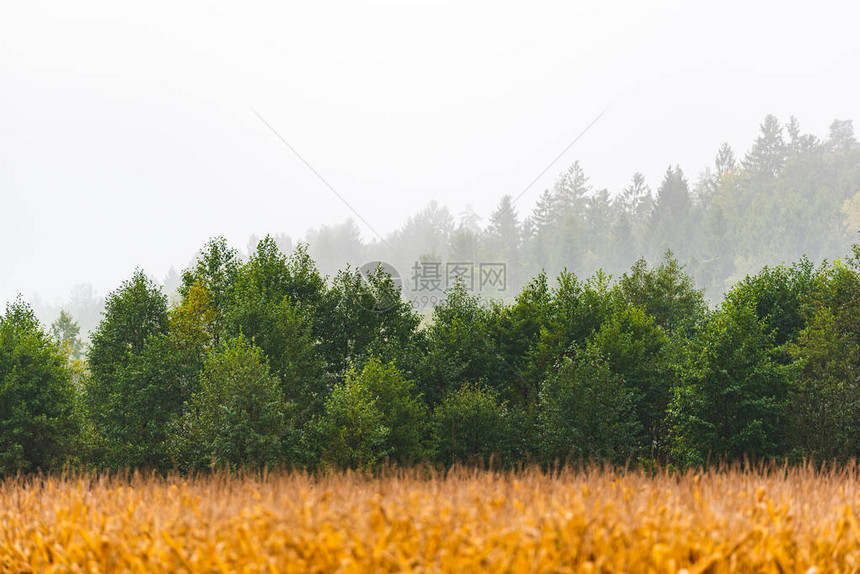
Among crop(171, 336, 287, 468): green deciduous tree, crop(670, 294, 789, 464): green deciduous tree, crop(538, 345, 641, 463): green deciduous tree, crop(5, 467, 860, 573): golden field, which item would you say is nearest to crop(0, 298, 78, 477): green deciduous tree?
crop(171, 336, 287, 468): green deciduous tree

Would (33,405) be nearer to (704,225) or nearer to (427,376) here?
(427,376)

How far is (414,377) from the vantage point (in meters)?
48.7

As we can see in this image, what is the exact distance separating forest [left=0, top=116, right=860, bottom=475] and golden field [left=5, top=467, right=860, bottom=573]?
21987 millimetres

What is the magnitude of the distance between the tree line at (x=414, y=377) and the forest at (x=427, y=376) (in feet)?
0.49


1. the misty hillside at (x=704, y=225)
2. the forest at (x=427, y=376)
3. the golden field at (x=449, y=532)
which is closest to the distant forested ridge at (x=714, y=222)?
the misty hillside at (x=704, y=225)

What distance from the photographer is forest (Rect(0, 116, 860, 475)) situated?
3647 centimetres

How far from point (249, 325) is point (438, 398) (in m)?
15.8

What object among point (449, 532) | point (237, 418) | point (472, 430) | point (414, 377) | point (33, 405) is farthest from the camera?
point (414, 377)

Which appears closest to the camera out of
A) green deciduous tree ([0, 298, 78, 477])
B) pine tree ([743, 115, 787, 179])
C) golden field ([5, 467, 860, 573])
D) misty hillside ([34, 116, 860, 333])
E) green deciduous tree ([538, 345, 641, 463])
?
golden field ([5, 467, 860, 573])

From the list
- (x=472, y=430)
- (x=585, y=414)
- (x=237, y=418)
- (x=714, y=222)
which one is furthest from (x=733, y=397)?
(x=714, y=222)

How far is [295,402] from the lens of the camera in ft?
141

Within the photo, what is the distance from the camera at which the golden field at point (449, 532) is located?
6418mm

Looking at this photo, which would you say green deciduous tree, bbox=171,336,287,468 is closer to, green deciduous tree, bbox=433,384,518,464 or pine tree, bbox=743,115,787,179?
green deciduous tree, bbox=433,384,518,464

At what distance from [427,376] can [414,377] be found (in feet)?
3.55
